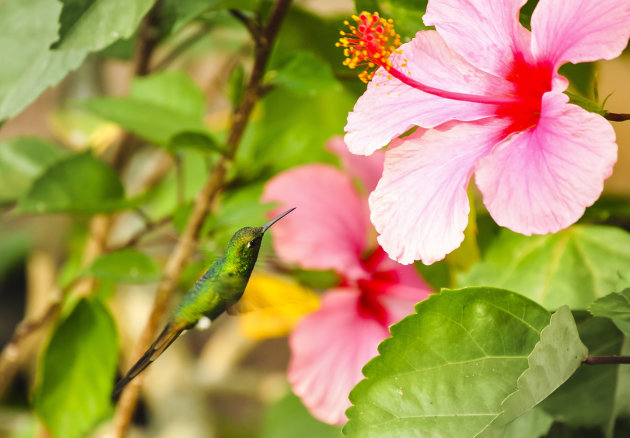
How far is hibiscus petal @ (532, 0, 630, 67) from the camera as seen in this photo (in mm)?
367

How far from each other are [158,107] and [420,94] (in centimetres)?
40

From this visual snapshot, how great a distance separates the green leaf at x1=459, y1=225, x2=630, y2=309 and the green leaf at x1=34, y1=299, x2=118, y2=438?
0.36m

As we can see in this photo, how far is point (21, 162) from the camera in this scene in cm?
86

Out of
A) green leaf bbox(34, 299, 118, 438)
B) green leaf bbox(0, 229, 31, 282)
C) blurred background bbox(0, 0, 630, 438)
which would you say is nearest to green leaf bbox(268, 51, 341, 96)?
blurred background bbox(0, 0, 630, 438)

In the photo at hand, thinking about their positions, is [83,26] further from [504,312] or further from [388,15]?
[504,312]

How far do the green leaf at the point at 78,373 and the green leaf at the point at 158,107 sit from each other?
19 cm

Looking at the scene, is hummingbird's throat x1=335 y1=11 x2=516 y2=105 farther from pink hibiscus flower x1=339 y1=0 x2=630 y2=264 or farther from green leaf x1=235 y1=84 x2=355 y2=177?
green leaf x1=235 y1=84 x2=355 y2=177

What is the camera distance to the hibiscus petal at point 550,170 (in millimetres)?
364

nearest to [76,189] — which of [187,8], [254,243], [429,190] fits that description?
[187,8]

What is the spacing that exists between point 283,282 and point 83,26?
0.44 metres

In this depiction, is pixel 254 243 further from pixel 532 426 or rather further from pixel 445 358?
pixel 532 426

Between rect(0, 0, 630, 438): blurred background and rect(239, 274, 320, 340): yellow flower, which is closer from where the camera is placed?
rect(0, 0, 630, 438): blurred background

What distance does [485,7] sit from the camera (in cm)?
42

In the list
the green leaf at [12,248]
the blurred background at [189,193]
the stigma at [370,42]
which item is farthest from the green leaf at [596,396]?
the green leaf at [12,248]
